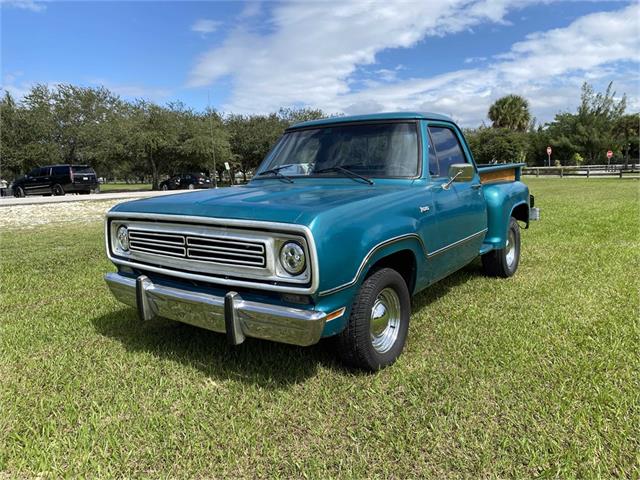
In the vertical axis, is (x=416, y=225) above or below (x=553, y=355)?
above

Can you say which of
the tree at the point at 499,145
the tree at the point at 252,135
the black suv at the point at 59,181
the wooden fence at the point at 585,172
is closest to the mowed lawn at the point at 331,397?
the black suv at the point at 59,181

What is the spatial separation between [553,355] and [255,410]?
2.13m

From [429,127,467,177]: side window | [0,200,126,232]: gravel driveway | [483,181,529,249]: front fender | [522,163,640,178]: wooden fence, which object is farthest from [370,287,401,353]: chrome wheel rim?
[522,163,640,178]: wooden fence

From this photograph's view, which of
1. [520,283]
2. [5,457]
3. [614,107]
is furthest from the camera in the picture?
[614,107]

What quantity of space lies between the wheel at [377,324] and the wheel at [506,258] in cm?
229

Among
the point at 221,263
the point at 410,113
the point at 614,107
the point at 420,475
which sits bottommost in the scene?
the point at 420,475

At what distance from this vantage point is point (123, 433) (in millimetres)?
2506

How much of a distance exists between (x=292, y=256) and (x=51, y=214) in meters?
13.6

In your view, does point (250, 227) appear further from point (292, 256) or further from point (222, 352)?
point (222, 352)

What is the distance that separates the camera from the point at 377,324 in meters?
3.12

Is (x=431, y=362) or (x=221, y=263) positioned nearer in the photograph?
(x=221, y=263)

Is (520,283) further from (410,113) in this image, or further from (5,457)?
(5,457)

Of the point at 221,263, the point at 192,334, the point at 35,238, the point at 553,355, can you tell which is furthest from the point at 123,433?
the point at 35,238

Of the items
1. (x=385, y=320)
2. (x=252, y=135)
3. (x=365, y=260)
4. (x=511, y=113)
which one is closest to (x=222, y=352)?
(x=385, y=320)
